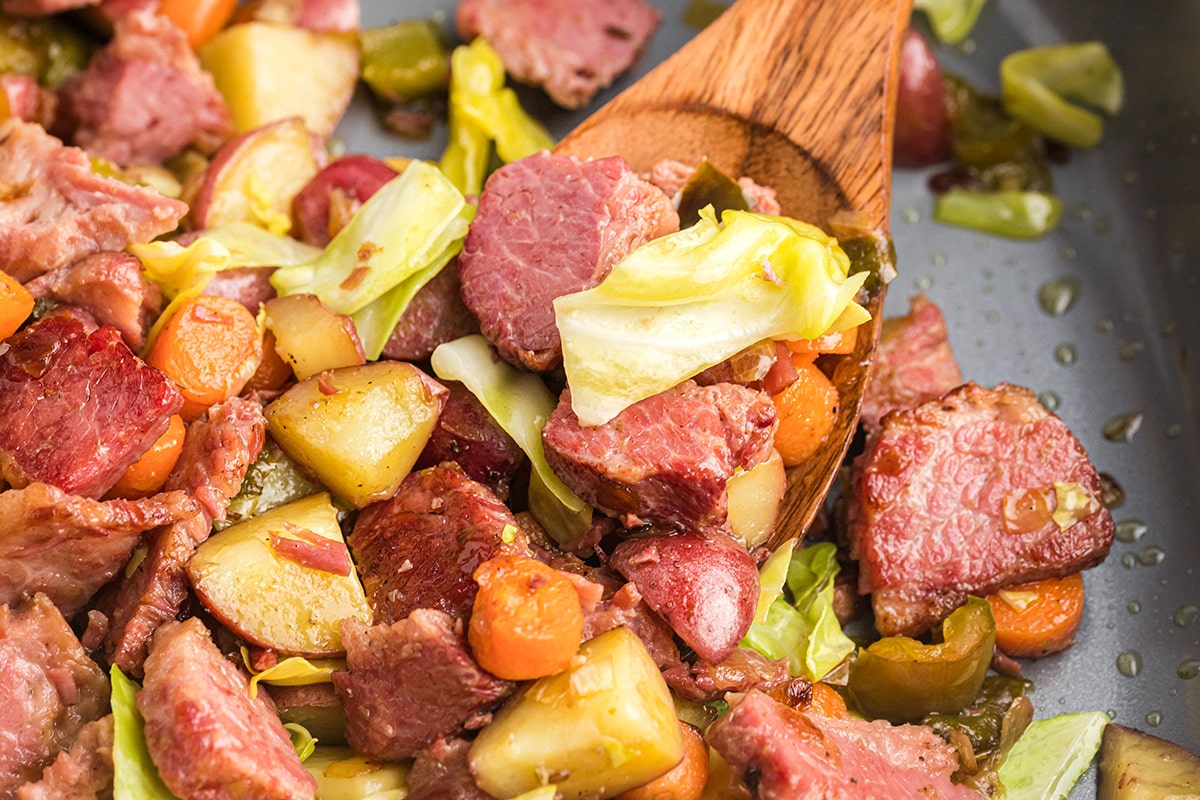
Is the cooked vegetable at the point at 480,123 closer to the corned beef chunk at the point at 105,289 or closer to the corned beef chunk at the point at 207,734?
the corned beef chunk at the point at 105,289

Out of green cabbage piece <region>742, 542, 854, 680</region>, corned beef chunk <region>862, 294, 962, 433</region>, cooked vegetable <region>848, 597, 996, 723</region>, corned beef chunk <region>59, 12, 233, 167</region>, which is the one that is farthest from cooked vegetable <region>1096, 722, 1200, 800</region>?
corned beef chunk <region>59, 12, 233, 167</region>

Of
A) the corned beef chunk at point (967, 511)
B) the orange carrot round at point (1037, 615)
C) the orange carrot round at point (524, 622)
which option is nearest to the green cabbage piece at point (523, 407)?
the orange carrot round at point (524, 622)

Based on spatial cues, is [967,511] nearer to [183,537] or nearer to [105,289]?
[183,537]

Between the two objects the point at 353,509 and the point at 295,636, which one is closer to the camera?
the point at 295,636

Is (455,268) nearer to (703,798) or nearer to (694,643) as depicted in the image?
(694,643)

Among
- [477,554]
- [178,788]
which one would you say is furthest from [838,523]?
[178,788]

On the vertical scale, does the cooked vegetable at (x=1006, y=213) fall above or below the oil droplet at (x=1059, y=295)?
above
